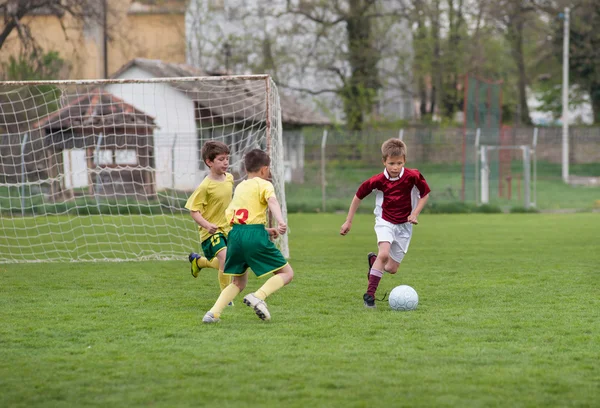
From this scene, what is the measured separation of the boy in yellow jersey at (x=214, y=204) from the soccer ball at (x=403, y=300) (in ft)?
4.97

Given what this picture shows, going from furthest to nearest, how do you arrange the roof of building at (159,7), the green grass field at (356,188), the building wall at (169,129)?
the roof of building at (159,7) → the green grass field at (356,188) → the building wall at (169,129)

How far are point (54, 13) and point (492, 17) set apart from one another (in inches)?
790

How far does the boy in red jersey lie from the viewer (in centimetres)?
750

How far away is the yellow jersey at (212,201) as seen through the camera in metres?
7.63

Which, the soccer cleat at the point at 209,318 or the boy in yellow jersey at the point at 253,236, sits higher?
the boy in yellow jersey at the point at 253,236

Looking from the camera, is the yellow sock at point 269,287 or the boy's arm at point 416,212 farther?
the boy's arm at point 416,212

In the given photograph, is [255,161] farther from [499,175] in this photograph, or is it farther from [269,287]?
[499,175]

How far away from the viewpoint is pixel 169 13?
37.8 m

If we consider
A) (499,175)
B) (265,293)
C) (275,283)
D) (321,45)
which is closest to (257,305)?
(265,293)

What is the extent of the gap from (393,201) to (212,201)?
1.58 m

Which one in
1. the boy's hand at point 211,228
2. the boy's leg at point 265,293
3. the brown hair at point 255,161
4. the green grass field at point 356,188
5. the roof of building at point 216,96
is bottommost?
the green grass field at point 356,188

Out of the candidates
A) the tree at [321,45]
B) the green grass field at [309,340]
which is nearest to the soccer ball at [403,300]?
the green grass field at [309,340]

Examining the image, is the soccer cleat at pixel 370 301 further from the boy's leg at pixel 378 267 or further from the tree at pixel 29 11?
the tree at pixel 29 11

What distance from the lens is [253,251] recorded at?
6.56 m
